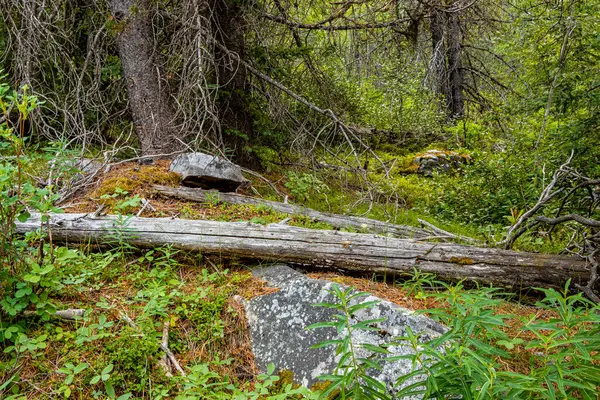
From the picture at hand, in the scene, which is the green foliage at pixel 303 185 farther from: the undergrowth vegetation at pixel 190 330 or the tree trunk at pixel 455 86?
the tree trunk at pixel 455 86

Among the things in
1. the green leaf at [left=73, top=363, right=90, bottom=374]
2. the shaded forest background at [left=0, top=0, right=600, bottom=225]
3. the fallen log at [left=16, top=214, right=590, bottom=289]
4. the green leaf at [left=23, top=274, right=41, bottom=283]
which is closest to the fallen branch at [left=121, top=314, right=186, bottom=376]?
the green leaf at [left=73, top=363, right=90, bottom=374]

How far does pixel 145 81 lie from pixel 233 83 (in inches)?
46.1

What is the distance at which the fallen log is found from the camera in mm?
3303

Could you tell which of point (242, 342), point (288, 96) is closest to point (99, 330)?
point (242, 342)

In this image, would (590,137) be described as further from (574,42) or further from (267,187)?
(267,187)

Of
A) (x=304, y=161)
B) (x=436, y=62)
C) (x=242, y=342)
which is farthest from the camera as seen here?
(x=436, y=62)

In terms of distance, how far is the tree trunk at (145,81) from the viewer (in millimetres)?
5336

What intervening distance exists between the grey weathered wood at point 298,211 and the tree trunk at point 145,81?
102 cm

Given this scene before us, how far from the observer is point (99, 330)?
252 cm

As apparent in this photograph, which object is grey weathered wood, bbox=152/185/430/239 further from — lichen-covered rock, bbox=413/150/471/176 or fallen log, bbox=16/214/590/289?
lichen-covered rock, bbox=413/150/471/176

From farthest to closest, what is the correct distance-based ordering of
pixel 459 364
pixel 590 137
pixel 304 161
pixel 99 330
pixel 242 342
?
pixel 304 161 → pixel 590 137 → pixel 242 342 → pixel 99 330 → pixel 459 364

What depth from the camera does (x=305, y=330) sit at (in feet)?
8.57

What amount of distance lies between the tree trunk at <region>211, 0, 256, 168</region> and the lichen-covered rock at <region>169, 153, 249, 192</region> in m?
0.89

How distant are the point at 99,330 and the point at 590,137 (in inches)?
178
